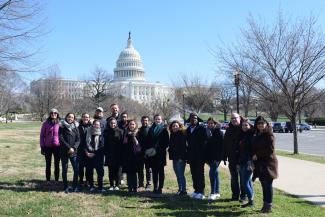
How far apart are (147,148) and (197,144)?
1233 millimetres

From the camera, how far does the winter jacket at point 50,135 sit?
1027 cm

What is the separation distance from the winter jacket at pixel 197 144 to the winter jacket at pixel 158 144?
0.71 meters

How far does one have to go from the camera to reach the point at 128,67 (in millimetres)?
147875

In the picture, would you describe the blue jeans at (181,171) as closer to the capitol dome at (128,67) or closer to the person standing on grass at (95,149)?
the person standing on grass at (95,149)

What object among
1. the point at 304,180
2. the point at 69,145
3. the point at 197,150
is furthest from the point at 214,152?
the point at 304,180

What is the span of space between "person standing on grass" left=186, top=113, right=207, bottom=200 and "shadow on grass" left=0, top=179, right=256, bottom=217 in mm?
353

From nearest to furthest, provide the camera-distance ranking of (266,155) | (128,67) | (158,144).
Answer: (266,155) < (158,144) < (128,67)

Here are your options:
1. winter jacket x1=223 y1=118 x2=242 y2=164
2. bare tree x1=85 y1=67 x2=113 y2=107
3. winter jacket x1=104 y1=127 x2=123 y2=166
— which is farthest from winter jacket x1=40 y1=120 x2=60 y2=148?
bare tree x1=85 y1=67 x2=113 y2=107

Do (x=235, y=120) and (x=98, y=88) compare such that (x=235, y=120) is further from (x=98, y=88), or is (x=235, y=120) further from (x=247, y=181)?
(x=98, y=88)

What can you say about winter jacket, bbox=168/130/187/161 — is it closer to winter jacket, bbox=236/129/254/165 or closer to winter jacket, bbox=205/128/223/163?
winter jacket, bbox=205/128/223/163

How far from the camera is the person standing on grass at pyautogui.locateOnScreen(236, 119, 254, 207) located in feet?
27.0

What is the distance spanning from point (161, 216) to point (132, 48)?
150 metres

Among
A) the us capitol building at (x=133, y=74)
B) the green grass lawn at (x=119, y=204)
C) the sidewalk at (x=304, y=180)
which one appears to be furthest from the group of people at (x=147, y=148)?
the us capitol building at (x=133, y=74)

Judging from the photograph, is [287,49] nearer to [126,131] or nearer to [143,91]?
[126,131]
